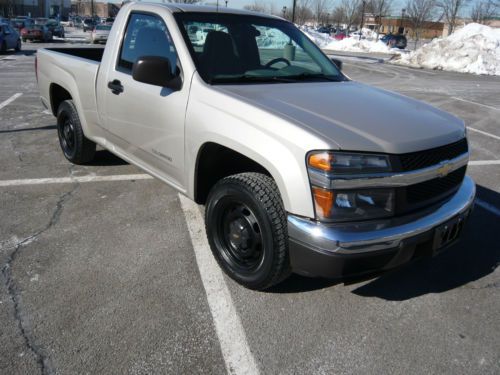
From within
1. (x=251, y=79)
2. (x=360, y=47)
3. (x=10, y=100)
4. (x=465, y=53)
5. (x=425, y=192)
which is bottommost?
(x=10, y=100)

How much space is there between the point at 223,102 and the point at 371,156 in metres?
1.04

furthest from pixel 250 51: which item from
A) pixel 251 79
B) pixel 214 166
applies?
pixel 214 166

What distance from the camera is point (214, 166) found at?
326cm

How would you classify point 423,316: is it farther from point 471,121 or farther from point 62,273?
point 471,121

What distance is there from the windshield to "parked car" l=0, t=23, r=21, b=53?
65.3 ft

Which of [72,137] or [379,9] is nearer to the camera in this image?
[72,137]

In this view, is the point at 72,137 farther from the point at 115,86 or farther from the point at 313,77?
the point at 313,77

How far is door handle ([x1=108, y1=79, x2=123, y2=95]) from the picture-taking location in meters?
3.83

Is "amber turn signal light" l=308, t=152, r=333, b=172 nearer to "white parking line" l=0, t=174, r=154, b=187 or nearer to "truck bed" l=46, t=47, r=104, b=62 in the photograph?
"white parking line" l=0, t=174, r=154, b=187

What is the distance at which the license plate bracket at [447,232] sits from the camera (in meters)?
2.62

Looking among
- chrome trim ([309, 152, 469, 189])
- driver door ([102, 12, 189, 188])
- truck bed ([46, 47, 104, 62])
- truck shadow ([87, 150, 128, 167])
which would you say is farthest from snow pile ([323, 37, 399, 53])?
chrome trim ([309, 152, 469, 189])

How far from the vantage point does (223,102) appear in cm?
289

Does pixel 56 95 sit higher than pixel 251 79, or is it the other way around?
pixel 251 79

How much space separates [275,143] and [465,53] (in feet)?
81.1
